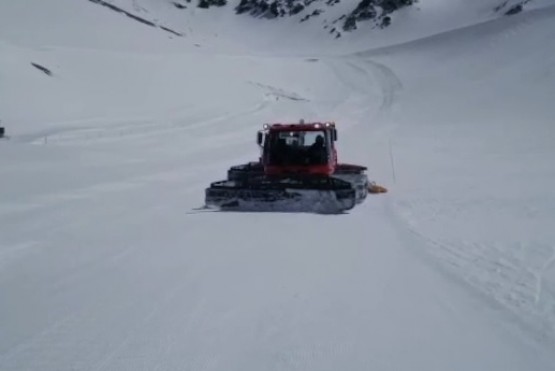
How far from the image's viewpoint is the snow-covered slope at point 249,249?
4895mm

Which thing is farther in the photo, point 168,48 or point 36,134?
point 168,48

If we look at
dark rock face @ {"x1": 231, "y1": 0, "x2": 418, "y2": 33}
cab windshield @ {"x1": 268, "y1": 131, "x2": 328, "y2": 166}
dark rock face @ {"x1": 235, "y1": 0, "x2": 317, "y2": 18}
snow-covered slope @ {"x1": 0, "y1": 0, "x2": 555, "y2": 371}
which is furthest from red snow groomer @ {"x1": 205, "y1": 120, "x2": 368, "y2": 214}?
dark rock face @ {"x1": 235, "y1": 0, "x2": 317, "y2": 18}

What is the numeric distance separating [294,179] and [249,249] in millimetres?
3687

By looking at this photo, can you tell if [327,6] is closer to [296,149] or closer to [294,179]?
[296,149]

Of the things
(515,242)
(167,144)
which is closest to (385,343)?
(515,242)

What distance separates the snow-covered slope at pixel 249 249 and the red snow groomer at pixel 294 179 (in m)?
0.31

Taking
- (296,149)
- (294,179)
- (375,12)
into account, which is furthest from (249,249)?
(375,12)

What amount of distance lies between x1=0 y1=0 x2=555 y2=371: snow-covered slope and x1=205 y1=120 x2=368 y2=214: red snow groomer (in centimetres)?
31

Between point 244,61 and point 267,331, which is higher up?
point 244,61

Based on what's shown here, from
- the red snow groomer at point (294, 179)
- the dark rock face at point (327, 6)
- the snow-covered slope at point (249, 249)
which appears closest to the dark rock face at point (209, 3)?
the dark rock face at point (327, 6)

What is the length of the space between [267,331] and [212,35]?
93.4 meters

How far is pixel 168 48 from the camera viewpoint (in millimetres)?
54469

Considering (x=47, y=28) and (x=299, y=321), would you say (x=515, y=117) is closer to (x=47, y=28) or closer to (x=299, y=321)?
(x=299, y=321)

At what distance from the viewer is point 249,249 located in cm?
797
